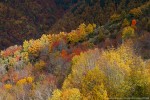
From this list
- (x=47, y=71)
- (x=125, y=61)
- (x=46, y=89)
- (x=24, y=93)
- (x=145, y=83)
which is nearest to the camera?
(x=145, y=83)

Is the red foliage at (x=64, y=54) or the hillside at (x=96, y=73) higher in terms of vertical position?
the red foliage at (x=64, y=54)

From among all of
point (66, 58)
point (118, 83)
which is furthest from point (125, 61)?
point (66, 58)

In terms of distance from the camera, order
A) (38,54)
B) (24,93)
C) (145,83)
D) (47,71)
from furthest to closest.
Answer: (38,54)
(47,71)
(24,93)
(145,83)

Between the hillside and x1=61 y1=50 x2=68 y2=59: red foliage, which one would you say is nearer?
the hillside

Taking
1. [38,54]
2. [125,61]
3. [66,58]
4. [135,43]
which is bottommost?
[125,61]

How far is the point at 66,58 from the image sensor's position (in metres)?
152

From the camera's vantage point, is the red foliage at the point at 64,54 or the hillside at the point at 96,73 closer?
the hillside at the point at 96,73

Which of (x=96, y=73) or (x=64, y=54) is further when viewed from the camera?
(x=64, y=54)

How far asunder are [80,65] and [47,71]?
6815cm

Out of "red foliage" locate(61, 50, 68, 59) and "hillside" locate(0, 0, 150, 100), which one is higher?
"red foliage" locate(61, 50, 68, 59)

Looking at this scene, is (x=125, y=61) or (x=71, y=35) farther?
(x=71, y=35)

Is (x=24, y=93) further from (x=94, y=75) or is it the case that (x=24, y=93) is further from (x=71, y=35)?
(x=71, y=35)

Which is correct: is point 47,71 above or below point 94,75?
above

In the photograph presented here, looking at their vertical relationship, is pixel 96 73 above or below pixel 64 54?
below
